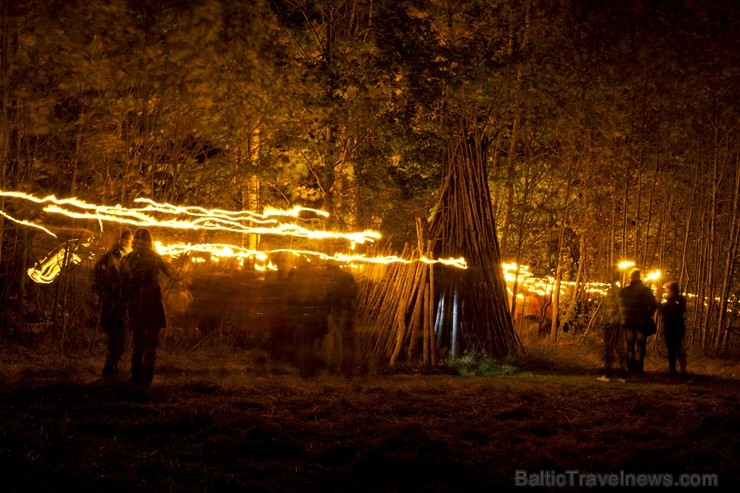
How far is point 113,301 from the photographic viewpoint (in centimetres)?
877

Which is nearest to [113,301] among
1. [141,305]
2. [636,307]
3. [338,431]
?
[141,305]

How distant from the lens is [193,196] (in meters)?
13.2

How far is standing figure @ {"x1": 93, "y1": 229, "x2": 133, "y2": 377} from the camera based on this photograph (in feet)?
28.5

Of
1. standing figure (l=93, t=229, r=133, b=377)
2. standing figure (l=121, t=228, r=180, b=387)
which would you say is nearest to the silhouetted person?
standing figure (l=121, t=228, r=180, b=387)

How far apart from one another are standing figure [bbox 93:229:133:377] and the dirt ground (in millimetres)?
351

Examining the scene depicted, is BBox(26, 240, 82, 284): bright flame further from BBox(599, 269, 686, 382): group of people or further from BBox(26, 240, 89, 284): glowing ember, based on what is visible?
BBox(599, 269, 686, 382): group of people

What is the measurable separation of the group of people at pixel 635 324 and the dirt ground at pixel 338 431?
1311mm

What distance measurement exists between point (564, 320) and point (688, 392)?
31.3ft

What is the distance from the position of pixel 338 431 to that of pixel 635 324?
6.63 metres

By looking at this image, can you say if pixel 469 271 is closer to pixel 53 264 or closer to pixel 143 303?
pixel 143 303

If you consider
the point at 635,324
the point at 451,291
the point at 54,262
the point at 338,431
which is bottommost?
the point at 338,431

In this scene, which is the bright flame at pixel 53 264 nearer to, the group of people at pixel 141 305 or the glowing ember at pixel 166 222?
the glowing ember at pixel 166 222

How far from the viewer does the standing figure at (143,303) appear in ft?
26.8

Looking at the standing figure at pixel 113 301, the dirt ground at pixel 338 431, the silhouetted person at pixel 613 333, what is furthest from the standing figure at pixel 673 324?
the standing figure at pixel 113 301
